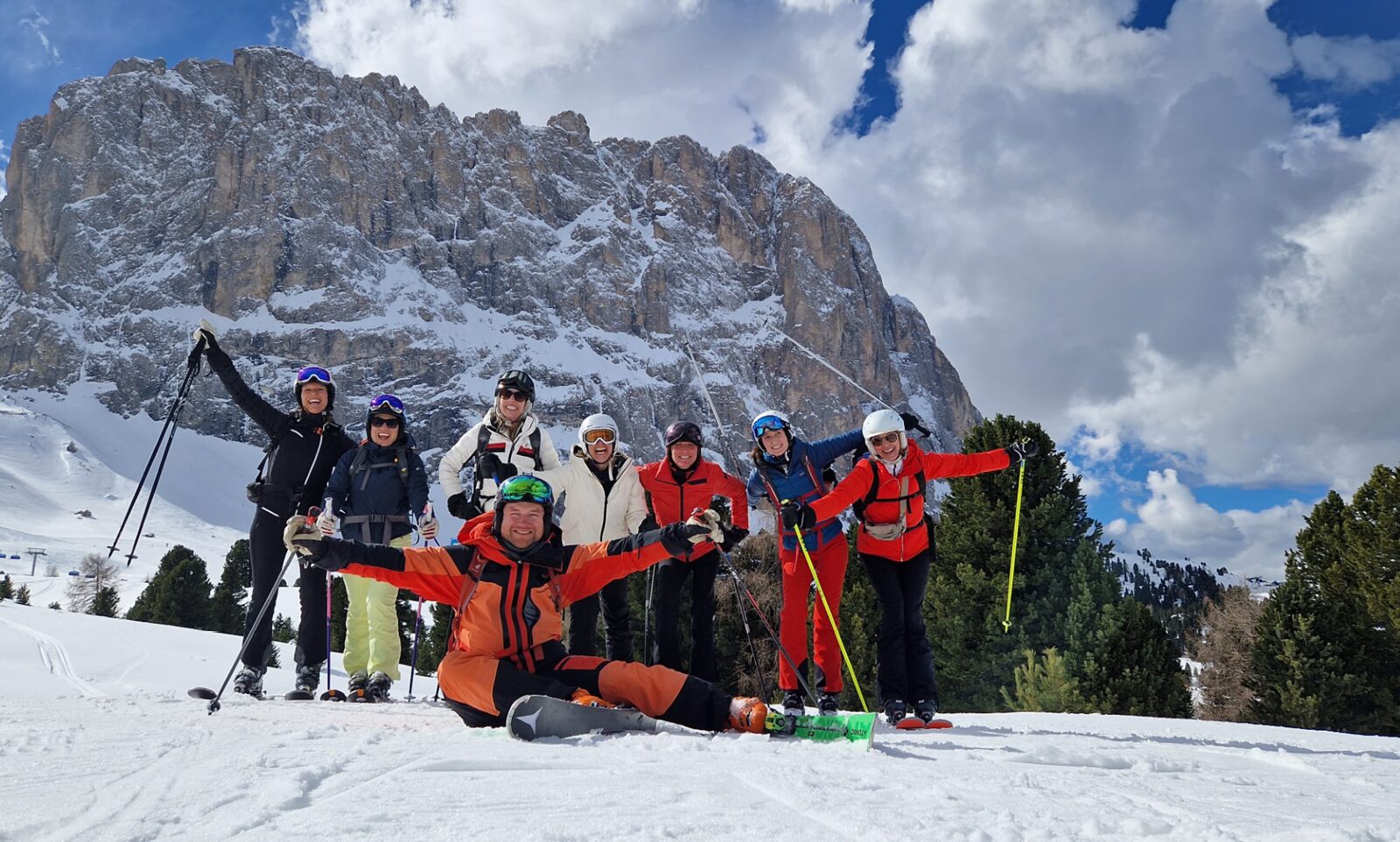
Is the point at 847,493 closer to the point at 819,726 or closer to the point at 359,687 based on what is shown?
the point at 819,726

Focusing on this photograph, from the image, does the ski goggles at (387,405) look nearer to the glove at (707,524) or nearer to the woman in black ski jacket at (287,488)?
Result: the woman in black ski jacket at (287,488)

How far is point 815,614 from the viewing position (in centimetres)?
554

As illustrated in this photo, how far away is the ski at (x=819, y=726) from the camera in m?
3.71

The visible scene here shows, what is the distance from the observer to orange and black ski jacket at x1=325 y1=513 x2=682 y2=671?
4219 millimetres

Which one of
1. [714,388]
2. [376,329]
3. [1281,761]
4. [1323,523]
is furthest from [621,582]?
[376,329]

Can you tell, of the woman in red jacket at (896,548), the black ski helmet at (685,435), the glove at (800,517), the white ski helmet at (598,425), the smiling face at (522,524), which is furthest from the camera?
the white ski helmet at (598,425)

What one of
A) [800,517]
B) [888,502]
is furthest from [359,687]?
[888,502]

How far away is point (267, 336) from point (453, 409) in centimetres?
3517

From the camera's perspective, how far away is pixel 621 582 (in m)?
5.57

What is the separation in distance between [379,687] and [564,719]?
273 cm

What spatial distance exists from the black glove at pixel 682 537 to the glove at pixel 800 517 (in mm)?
885

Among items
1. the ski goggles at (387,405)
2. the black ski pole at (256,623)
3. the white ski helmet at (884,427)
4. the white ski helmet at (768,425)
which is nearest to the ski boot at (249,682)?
the black ski pole at (256,623)

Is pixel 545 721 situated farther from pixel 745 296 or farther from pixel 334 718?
pixel 745 296

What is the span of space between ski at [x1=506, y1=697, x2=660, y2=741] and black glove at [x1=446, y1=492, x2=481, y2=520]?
241 centimetres
